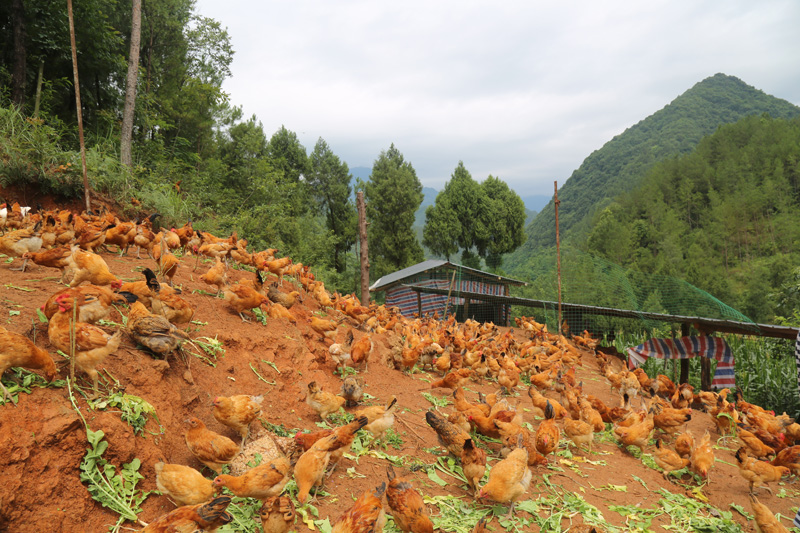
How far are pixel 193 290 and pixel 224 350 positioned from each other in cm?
204

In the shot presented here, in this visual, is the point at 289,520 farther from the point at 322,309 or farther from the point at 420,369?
the point at 322,309

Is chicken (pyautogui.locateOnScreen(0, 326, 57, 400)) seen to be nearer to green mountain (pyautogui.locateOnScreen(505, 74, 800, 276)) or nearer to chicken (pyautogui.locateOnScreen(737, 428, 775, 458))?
chicken (pyautogui.locateOnScreen(737, 428, 775, 458))

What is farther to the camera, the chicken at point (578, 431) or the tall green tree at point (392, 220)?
the tall green tree at point (392, 220)

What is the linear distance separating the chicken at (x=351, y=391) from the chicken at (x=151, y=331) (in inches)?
90.6

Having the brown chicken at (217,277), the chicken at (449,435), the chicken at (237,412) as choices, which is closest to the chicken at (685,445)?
the chicken at (449,435)

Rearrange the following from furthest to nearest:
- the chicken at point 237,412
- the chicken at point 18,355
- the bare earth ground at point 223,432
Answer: the chicken at point 237,412
the chicken at point 18,355
the bare earth ground at point 223,432

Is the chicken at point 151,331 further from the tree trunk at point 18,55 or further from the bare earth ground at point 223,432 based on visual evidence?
the tree trunk at point 18,55

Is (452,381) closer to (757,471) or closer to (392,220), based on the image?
(757,471)

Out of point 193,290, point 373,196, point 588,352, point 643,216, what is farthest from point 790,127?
point 193,290

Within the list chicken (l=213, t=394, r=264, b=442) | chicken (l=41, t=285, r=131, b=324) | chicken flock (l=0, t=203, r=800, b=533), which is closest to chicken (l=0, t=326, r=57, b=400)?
chicken flock (l=0, t=203, r=800, b=533)

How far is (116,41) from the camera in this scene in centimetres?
1689

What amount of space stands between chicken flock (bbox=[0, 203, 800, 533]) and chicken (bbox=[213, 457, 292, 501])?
1 cm

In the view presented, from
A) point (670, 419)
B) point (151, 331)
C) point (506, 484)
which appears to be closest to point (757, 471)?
point (670, 419)

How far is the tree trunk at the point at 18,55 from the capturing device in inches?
516
